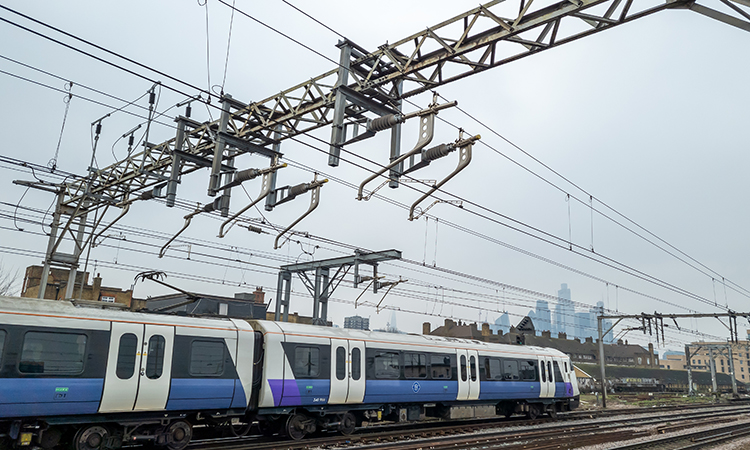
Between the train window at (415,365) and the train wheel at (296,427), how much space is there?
411cm

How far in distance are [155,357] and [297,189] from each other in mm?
5417

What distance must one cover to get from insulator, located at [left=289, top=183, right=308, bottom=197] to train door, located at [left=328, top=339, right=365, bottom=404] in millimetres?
4755

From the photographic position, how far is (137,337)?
39.7 feet

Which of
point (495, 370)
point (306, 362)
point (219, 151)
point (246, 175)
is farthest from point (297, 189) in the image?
point (495, 370)

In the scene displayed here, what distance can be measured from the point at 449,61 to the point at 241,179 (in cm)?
651

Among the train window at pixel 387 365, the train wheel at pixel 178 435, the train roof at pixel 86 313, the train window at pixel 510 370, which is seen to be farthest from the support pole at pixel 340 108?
the train window at pixel 510 370

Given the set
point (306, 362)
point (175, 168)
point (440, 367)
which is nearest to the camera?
point (175, 168)

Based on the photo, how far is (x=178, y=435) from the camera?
41.4 feet

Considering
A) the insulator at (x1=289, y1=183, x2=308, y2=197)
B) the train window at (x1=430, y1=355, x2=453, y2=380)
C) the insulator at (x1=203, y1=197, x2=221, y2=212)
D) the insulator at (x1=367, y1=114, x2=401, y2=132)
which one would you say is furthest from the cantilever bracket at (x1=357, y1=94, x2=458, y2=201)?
the train window at (x1=430, y1=355, x2=453, y2=380)

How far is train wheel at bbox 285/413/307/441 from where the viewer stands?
14797 millimetres

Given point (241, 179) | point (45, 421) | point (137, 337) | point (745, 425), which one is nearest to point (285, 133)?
point (241, 179)

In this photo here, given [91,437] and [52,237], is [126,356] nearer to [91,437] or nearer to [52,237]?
[91,437]

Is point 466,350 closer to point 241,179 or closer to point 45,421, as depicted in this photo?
point 241,179

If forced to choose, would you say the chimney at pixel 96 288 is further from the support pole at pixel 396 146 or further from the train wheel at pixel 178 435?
the support pole at pixel 396 146
